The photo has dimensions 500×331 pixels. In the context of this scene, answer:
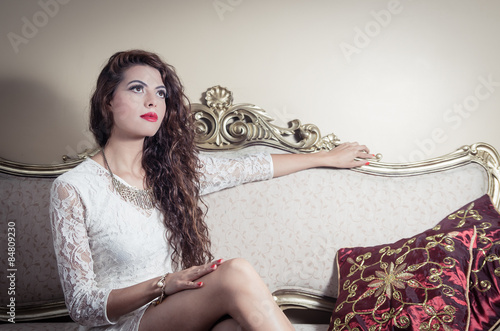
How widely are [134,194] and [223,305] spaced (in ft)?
1.91

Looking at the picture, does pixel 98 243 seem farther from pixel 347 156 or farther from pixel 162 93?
pixel 347 156

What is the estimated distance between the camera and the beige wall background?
2227 mm

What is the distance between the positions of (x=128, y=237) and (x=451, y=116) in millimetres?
1600

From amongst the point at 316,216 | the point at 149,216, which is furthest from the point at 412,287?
the point at 149,216

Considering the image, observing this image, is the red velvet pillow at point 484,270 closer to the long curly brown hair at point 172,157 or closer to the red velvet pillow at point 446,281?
the red velvet pillow at point 446,281

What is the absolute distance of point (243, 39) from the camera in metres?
2.26

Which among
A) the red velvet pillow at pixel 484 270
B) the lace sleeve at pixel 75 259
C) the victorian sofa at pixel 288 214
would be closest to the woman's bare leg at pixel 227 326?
the lace sleeve at pixel 75 259

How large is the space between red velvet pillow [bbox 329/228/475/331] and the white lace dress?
0.70 metres

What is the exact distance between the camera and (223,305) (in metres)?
1.38

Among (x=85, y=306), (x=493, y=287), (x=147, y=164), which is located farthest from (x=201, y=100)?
(x=493, y=287)

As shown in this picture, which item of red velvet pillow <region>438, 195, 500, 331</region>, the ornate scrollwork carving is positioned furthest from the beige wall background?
red velvet pillow <region>438, 195, 500, 331</region>

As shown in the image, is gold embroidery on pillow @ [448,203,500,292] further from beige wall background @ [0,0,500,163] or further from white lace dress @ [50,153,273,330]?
white lace dress @ [50,153,273,330]

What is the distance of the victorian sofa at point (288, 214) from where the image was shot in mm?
1969

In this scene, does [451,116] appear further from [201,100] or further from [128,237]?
[128,237]
